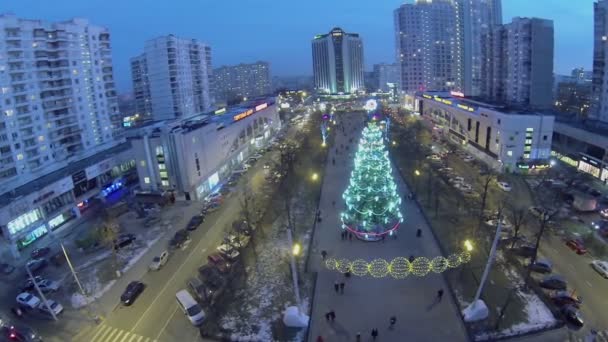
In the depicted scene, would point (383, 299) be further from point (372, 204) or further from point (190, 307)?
point (190, 307)

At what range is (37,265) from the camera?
26.1 meters

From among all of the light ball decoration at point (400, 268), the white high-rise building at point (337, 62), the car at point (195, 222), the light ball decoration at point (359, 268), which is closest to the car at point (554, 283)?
the light ball decoration at point (400, 268)

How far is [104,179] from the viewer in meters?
39.6

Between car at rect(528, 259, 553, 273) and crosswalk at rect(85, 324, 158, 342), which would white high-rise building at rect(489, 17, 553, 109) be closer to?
car at rect(528, 259, 553, 273)

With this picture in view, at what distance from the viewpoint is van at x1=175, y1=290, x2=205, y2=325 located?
19281 millimetres

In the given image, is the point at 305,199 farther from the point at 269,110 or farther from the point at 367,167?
the point at 269,110

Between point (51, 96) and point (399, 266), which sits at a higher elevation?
point (51, 96)

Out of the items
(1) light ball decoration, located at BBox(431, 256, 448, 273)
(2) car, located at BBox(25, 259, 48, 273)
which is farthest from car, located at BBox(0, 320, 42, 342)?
(1) light ball decoration, located at BBox(431, 256, 448, 273)

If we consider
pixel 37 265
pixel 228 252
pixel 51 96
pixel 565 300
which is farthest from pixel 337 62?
pixel 565 300

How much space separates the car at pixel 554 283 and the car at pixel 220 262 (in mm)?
18948

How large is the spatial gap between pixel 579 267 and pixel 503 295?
6605mm

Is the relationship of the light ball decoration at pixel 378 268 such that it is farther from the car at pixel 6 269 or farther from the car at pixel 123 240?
the car at pixel 6 269

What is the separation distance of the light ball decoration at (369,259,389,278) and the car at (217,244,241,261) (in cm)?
908

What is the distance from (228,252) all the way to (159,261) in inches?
185
